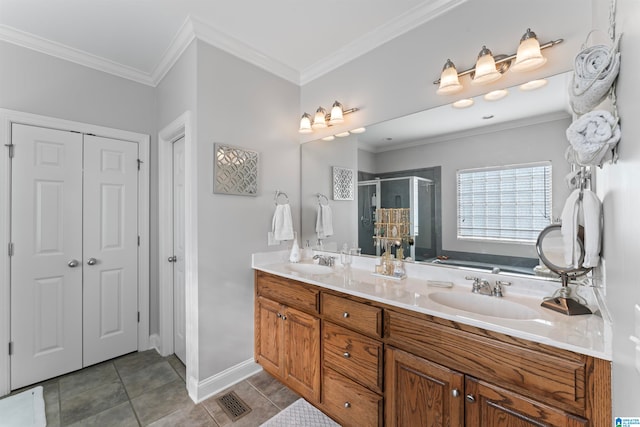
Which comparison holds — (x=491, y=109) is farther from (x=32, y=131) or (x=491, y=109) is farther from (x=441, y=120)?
(x=32, y=131)

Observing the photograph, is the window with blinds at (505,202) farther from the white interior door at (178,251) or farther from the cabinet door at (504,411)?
the white interior door at (178,251)

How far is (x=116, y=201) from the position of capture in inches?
97.8

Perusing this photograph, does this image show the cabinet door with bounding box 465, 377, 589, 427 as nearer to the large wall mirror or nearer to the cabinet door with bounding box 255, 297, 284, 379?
the large wall mirror

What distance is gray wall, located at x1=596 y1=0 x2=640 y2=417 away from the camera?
2.01 feet

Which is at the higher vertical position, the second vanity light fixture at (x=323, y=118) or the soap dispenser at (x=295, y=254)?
the second vanity light fixture at (x=323, y=118)

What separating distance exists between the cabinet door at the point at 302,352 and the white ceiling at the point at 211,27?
2.10 meters

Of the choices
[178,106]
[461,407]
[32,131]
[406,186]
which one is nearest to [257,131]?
[178,106]

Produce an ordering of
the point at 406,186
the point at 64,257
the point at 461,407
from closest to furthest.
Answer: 1. the point at 461,407
2. the point at 406,186
3. the point at 64,257

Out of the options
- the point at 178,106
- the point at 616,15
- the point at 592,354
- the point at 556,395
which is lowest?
the point at 556,395

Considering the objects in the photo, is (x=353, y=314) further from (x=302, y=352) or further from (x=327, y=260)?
(x=327, y=260)

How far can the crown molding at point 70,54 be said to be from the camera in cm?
200

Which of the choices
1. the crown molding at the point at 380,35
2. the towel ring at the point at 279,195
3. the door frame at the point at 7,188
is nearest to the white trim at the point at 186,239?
the door frame at the point at 7,188

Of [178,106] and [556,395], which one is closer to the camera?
[556,395]

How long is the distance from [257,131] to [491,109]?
1.75 metres
